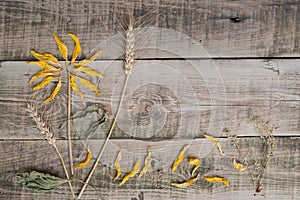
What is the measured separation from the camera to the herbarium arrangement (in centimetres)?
97

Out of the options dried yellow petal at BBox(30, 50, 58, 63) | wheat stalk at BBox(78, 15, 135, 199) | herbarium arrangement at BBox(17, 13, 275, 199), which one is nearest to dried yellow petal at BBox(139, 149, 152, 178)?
herbarium arrangement at BBox(17, 13, 275, 199)

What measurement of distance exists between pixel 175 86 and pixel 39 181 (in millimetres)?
400

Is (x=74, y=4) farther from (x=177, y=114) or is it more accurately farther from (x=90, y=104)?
(x=177, y=114)

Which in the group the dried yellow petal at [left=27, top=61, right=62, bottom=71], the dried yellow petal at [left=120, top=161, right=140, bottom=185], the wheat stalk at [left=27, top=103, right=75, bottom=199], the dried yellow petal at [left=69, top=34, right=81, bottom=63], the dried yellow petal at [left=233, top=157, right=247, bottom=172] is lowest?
the dried yellow petal at [left=120, top=161, right=140, bottom=185]

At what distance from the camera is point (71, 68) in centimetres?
98

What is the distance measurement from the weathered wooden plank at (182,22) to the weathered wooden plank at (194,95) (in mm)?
40

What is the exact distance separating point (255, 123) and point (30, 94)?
21.5 inches

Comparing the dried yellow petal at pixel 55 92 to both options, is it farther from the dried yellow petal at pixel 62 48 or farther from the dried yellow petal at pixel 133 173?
the dried yellow petal at pixel 133 173

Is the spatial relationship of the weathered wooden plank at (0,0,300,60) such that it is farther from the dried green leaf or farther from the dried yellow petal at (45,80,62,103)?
the dried green leaf

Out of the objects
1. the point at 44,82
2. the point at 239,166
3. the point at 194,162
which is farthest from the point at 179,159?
the point at 44,82

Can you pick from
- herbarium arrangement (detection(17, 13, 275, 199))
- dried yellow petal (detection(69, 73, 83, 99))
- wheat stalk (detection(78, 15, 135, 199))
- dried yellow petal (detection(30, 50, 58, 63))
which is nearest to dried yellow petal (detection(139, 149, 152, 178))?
herbarium arrangement (detection(17, 13, 275, 199))

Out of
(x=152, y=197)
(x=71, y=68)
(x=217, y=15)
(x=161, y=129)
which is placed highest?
(x=217, y=15)

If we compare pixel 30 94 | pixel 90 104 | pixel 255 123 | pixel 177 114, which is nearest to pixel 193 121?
pixel 177 114

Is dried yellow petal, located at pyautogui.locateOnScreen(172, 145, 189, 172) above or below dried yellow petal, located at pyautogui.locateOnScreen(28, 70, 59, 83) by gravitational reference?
below
